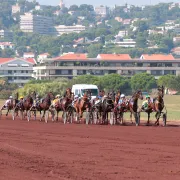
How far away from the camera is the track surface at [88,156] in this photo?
18.6 meters

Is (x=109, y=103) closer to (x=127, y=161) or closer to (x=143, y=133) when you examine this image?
(x=143, y=133)

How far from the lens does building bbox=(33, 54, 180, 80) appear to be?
156375mm

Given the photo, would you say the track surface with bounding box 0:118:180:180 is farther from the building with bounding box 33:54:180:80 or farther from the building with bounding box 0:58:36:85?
the building with bounding box 0:58:36:85

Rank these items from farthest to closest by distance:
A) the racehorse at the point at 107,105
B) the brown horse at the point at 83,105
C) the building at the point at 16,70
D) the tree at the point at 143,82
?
the building at the point at 16,70 < the tree at the point at 143,82 < the brown horse at the point at 83,105 < the racehorse at the point at 107,105

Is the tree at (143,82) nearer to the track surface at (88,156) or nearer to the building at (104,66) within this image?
the building at (104,66)

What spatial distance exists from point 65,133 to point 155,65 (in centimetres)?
13586

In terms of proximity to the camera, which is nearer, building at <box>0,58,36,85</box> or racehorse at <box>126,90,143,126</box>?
racehorse at <box>126,90,143,126</box>

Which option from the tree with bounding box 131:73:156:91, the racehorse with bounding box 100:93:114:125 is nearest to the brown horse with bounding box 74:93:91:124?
the racehorse with bounding box 100:93:114:125

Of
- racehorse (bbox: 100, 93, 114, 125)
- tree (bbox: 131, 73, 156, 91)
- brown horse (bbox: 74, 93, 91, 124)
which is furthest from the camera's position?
tree (bbox: 131, 73, 156, 91)

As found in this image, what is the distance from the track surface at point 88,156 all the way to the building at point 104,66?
124724 mm

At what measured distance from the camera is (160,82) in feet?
427

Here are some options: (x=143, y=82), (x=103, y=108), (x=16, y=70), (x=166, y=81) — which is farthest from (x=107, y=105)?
(x=16, y=70)

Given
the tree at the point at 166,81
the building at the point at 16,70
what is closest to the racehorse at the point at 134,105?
the tree at the point at 166,81

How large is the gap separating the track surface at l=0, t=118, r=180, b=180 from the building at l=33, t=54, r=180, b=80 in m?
125
